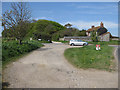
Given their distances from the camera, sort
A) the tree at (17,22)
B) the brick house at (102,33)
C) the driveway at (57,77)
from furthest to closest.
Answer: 1. the brick house at (102,33)
2. the tree at (17,22)
3. the driveway at (57,77)

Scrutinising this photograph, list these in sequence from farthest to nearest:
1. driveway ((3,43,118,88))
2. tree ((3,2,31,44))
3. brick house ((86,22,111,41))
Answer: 1. brick house ((86,22,111,41))
2. tree ((3,2,31,44))
3. driveway ((3,43,118,88))

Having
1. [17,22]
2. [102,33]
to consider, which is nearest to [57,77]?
[17,22]

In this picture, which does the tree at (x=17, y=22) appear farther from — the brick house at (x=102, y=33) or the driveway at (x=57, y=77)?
the brick house at (x=102, y=33)

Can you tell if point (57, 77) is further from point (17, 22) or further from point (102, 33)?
point (102, 33)

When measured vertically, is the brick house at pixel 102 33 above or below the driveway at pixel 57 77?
above

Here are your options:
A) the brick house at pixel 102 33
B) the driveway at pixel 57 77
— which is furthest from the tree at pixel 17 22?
the brick house at pixel 102 33

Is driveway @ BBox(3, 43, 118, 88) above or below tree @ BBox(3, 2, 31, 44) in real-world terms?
below

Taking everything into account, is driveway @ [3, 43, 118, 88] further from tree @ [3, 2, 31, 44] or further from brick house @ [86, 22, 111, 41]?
brick house @ [86, 22, 111, 41]

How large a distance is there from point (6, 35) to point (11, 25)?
4.23 feet

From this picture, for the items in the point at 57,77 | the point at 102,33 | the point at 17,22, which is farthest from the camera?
the point at 102,33

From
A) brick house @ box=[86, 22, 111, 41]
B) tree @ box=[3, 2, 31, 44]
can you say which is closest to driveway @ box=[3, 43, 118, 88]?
tree @ box=[3, 2, 31, 44]

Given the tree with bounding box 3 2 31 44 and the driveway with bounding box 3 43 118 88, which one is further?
the tree with bounding box 3 2 31 44

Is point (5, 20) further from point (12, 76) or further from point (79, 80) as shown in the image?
point (79, 80)

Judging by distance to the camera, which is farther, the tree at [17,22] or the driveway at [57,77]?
the tree at [17,22]
